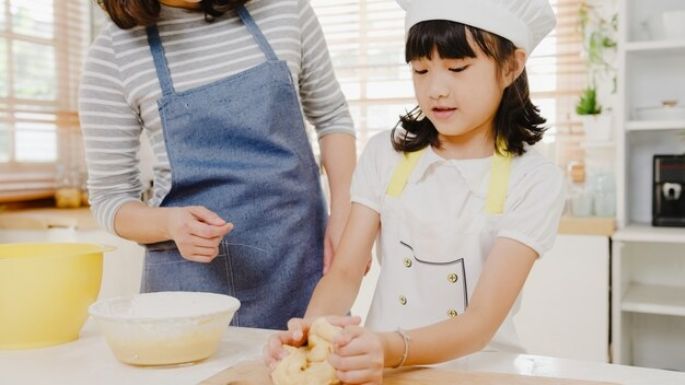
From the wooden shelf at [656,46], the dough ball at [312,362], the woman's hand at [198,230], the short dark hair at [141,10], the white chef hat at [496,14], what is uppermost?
the wooden shelf at [656,46]

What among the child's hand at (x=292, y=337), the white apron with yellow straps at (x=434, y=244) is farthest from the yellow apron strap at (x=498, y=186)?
the child's hand at (x=292, y=337)

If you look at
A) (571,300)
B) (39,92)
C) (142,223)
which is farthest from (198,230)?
(39,92)

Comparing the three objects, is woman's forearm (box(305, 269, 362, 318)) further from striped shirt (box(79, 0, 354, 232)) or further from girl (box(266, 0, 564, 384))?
striped shirt (box(79, 0, 354, 232))

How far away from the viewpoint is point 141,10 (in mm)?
1268

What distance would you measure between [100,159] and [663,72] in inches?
89.7

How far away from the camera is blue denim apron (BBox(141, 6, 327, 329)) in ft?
4.32

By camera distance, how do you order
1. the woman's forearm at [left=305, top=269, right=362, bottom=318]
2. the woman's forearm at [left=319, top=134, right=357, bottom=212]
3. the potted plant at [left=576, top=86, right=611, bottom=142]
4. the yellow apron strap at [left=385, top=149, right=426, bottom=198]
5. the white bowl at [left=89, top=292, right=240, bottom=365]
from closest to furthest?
the white bowl at [left=89, top=292, right=240, bottom=365] → the woman's forearm at [left=305, top=269, right=362, bottom=318] → the yellow apron strap at [left=385, top=149, right=426, bottom=198] → the woman's forearm at [left=319, top=134, right=357, bottom=212] → the potted plant at [left=576, top=86, right=611, bottom=142]

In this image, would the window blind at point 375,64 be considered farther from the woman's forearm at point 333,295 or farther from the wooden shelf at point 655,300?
the woman's forearm at point 333,295

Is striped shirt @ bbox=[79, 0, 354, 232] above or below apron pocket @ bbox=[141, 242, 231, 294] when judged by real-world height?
above

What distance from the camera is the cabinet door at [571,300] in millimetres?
2533

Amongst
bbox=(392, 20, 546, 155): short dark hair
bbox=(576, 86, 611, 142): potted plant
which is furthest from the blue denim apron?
bbox=(576, 86, 611, 142): potted plant

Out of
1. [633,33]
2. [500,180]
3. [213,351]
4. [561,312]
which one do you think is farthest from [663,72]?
[213,351]

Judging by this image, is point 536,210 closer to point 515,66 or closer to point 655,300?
point 515,66

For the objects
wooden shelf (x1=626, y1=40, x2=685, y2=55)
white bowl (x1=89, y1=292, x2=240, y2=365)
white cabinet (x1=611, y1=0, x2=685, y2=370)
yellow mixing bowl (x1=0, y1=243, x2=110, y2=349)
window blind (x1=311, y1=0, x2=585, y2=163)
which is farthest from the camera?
window blind (x1=311, y1=0, x2=585, y2=163)
